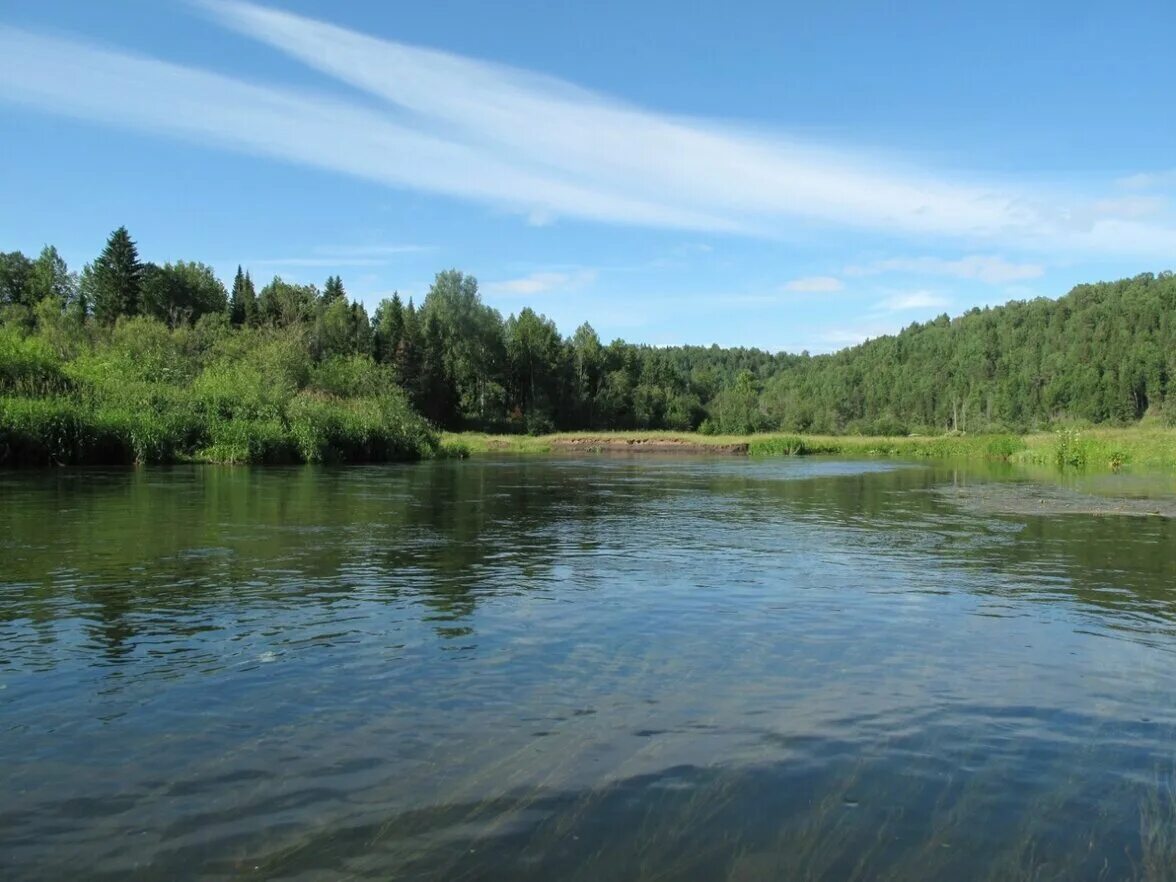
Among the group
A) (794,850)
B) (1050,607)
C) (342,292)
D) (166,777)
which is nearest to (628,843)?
(794,850)

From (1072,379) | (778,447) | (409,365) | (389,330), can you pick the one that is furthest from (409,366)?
(1072,379)

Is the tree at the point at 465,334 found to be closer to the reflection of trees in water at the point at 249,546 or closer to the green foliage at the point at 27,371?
the green foliage at the point at 27,371

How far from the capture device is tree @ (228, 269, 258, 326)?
133250mm

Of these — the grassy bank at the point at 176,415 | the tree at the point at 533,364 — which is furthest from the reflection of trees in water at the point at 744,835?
the tree at the point at 533,364

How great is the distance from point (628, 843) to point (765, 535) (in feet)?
54.8

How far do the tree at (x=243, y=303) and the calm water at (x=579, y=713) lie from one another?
123814 mm

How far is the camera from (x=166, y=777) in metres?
6.55

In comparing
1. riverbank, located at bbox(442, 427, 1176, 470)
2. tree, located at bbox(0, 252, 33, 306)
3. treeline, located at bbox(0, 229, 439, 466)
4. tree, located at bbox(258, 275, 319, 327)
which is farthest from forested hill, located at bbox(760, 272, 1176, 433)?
tree, located at bbox(0, 252, 33, 306)

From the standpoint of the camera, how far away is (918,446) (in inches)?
3479

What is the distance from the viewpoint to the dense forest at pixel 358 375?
49281mm

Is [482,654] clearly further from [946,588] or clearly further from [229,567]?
[946,588]

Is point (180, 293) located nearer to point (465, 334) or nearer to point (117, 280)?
point (117, 280)

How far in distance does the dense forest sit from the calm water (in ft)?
113

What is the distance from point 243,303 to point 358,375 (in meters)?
68.7
